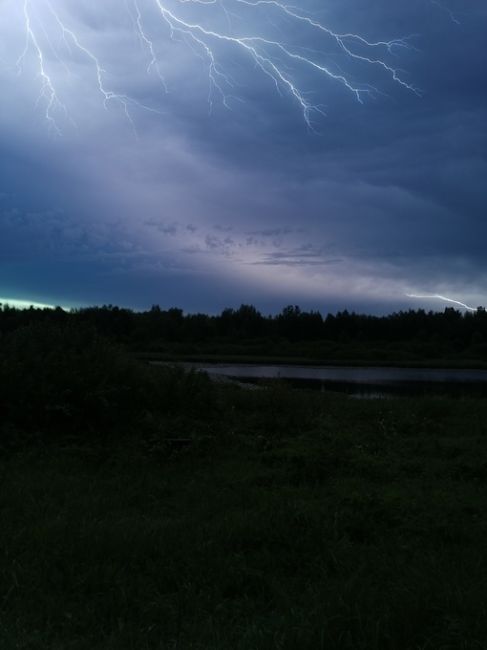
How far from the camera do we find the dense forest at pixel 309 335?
80125 millimetres

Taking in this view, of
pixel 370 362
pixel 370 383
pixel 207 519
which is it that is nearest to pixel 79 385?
pixel 207 519

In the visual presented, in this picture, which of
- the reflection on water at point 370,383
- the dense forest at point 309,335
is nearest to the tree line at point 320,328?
the dense forest at point 309,335

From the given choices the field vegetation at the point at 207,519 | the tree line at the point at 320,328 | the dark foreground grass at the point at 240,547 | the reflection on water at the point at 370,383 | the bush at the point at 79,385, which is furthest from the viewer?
the tree line at the point at 320,328

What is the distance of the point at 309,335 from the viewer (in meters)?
104

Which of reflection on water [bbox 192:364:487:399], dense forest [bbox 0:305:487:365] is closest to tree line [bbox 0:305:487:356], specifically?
dense forest [bbox 0:305:487:365]

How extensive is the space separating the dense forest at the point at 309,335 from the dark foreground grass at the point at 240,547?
59975 millimetres

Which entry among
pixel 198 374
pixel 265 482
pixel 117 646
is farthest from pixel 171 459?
pixel 117 646

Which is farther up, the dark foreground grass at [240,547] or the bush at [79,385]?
the bush at [79,385]

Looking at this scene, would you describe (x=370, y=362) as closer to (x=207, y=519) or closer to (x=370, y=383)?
(x=370, y=383)

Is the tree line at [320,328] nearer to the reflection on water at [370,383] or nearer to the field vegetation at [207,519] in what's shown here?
the reflection on water at [370,383]

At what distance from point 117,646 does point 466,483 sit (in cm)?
669

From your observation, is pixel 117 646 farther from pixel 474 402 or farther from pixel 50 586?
pixel 474 402

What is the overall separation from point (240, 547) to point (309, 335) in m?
98.6

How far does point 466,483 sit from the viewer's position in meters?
9.34
